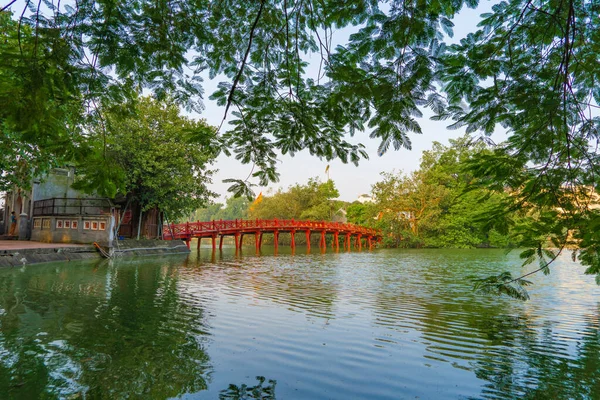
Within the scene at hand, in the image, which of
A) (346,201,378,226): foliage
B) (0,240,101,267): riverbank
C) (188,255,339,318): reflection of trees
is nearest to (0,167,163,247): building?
(0,240,101,267): riverbank

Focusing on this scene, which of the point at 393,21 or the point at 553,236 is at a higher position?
the point at 393,21

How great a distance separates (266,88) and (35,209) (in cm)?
2461

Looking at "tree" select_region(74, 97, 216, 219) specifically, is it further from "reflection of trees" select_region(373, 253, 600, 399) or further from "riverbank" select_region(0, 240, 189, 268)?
"reflection of trees" select_region(373, 253, 600, 399)

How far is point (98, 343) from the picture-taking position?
16.8 feet

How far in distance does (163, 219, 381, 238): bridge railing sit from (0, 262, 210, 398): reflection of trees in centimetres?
1939

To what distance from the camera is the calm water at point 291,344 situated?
12.8ft

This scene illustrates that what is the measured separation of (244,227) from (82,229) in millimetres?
14766

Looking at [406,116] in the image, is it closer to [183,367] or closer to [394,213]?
[183,367]

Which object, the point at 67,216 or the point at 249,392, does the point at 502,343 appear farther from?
the point at 67,216

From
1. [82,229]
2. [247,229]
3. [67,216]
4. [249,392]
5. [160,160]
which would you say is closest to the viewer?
[249,392]

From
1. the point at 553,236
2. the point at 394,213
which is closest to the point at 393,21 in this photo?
the point at 553,236

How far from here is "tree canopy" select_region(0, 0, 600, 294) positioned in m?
3.52

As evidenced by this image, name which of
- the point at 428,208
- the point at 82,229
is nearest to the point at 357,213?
the point at 428,208

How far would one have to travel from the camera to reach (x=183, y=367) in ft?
14.4
